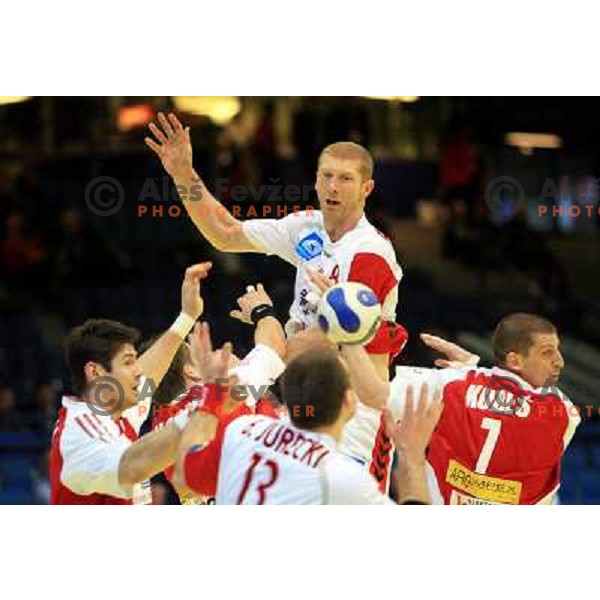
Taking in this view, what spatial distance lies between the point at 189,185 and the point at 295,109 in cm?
1097

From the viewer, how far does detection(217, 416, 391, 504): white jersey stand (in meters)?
9.44

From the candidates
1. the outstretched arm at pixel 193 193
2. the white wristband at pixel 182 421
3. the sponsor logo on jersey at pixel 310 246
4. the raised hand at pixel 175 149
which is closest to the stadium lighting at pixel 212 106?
the outstretched arm at pixel 193 193

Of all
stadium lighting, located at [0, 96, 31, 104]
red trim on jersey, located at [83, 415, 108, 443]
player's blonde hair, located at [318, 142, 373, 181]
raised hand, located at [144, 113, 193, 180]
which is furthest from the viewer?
stadium lighting, located at [0, 96, 31, 104]

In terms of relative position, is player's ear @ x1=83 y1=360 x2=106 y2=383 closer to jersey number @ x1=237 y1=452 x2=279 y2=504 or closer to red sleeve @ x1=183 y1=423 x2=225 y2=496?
red sleeve @ x1=183 y1=423 x2=225 y2=496

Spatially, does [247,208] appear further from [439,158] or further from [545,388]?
[545,388]

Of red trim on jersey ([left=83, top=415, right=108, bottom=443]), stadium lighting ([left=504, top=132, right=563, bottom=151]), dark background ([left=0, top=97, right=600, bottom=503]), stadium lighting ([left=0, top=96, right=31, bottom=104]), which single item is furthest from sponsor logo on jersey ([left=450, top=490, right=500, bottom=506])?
stadium lighting ([left=0, top=96, right=31, bottom=104])

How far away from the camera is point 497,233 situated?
Answer: 23.2 metres

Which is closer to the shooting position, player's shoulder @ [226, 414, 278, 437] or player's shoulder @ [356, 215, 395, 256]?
player's shoulder @ [226, 414, 278, 437]

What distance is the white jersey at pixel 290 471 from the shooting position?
9.44m

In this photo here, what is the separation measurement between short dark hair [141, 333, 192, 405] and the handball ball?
6.25ft

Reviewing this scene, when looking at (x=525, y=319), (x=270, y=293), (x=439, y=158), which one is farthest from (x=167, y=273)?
(x=525, y=319)

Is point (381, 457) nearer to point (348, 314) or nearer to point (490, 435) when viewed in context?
point (490, 435)

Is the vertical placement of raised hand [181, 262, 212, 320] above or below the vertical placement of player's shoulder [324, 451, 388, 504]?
above

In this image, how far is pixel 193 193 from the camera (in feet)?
43.1
